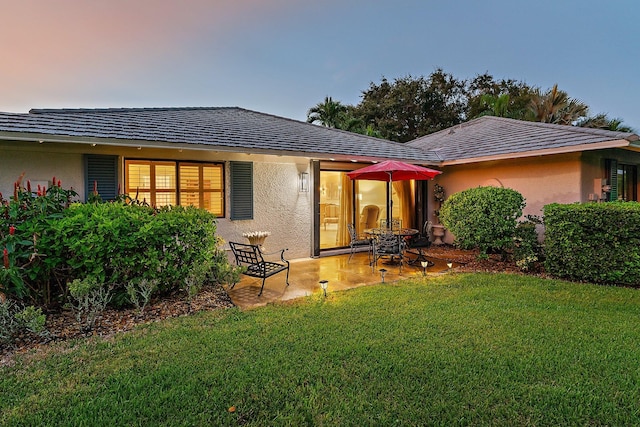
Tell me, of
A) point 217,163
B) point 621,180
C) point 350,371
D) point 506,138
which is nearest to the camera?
point 350,371

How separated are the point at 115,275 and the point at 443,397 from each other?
15.0 feet

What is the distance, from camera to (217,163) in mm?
8633

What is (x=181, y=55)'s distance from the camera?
545 inches

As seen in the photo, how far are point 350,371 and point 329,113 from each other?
23184 mm

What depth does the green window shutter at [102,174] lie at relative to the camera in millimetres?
7211

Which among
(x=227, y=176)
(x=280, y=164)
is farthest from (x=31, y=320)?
(x=280, y=164)

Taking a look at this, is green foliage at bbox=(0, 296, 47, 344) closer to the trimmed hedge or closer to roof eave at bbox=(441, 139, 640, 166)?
the trimmed hedge

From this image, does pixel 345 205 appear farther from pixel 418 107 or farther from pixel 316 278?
pixel 418 107

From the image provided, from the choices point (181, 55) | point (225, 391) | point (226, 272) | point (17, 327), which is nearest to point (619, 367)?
point (225, 391)

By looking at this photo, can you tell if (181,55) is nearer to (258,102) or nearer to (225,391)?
(258,102)

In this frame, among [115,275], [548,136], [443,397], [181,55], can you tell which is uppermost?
[181,55]

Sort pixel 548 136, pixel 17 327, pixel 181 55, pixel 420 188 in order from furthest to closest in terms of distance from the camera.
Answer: pixel 181 55, pixel 420 188, pixel 548 136, pixel 17 327

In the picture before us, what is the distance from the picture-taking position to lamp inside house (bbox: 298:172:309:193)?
32.0ft

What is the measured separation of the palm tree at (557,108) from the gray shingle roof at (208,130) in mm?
9218
